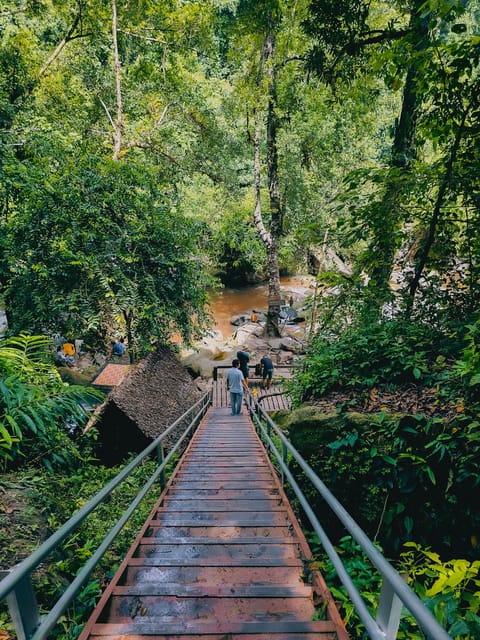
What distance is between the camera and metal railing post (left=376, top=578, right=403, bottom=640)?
123cm

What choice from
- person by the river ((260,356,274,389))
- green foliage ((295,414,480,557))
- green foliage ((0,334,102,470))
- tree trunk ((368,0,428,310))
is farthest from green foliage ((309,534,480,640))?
person by the river ((260,356,274,389))

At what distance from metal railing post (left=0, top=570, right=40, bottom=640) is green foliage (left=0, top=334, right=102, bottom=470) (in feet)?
8.40

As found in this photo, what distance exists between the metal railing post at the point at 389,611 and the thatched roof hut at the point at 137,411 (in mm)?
5254

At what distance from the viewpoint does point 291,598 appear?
2.04m

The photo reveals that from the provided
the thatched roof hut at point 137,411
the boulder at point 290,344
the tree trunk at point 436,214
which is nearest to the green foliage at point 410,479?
the tree trunk at point 436,214

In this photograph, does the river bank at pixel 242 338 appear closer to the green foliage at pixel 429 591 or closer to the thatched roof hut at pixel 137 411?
the thatched roof hut at pixel 137 411

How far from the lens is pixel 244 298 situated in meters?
23.6

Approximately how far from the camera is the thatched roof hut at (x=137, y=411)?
19.6 feet

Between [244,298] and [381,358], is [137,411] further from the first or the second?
[244,298]

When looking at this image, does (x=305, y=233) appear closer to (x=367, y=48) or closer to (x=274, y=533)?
(x=274, y=533)

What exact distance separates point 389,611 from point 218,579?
1.40m

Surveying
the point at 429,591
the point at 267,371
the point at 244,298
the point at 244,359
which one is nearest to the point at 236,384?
the point at 244,359

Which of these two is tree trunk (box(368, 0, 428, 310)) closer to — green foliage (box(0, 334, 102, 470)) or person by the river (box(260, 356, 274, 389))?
green foliage (box(0, 334, 102, 470))

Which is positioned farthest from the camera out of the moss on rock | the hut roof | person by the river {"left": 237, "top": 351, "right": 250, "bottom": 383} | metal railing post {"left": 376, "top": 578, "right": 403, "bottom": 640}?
person by the river {"left": 237, "top": 351, "right": 250, "bottom": 383}
